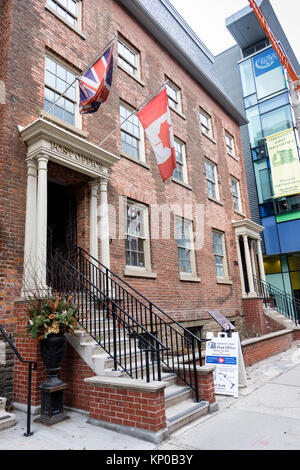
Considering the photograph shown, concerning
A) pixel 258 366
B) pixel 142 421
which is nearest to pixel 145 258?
pixel 258 366

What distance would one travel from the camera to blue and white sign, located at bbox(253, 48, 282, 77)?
2281 centimetres

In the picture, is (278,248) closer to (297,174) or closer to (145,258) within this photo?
(297,174)

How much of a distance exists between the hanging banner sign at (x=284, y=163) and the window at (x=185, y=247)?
10.4 metres

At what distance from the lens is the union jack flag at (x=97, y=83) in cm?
673

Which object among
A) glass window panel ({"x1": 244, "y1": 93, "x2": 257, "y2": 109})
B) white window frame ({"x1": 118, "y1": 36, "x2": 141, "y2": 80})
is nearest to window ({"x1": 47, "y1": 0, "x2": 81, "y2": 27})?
white window frame ({"x1": 118, "y1": 36, "x2": 141, "y2": 80})

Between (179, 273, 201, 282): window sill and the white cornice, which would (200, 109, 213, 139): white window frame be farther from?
the white cornice

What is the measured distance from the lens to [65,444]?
4.00 m

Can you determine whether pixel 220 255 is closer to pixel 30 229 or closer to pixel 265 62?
pixel 30 229

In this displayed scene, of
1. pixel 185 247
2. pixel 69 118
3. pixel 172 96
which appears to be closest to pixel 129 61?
pixel 172 96

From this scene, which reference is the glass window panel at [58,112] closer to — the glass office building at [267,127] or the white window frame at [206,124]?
the white window frame at [206,124]

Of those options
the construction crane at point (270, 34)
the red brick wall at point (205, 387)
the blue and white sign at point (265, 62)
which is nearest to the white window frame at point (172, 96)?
the red brick wall at point (205, 387)

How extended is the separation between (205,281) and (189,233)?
1800mm

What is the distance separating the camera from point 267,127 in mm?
22016

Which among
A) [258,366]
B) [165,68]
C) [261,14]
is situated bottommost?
[258,366]
